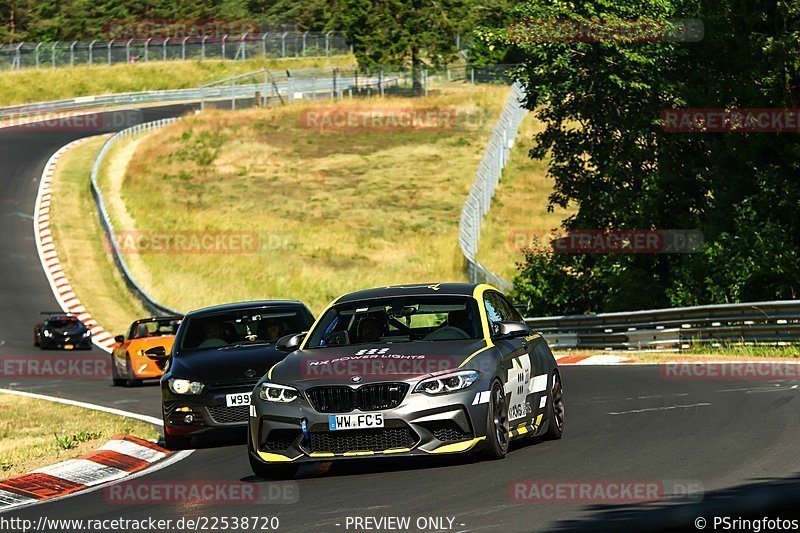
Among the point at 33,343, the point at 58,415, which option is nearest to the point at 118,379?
the point at 58,415

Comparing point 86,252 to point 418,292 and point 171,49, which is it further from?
point 171,49

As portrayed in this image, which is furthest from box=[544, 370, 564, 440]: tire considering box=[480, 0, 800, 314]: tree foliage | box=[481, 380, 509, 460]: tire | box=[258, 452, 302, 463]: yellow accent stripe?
box=[480, 0, 800, 314]: tree foliage

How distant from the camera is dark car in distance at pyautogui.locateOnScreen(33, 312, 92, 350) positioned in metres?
35.9

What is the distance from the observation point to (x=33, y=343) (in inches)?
1490

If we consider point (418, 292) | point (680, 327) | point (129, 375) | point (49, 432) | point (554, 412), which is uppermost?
point (418, 292)

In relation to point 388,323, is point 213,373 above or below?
below

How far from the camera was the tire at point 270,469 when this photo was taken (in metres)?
10.9

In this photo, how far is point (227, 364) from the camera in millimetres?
14531

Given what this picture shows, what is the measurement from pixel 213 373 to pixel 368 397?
424 centimetres

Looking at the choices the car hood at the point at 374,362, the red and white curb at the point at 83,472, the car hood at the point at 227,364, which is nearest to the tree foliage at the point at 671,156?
the car hood at the point at 227,364

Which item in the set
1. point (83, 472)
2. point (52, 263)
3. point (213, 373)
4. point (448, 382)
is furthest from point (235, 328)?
point (52, 263)

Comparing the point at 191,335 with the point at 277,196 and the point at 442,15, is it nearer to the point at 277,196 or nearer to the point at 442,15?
the point at 277,196

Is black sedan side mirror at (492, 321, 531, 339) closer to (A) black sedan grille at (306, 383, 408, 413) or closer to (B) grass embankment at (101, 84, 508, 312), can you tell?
(A) black sedan grille at (306, 383, 408, 413)

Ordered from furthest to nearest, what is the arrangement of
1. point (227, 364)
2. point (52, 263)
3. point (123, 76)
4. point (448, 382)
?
point (123, 76) < point (52, 263) < point (227, 364) < point (448, 382)
